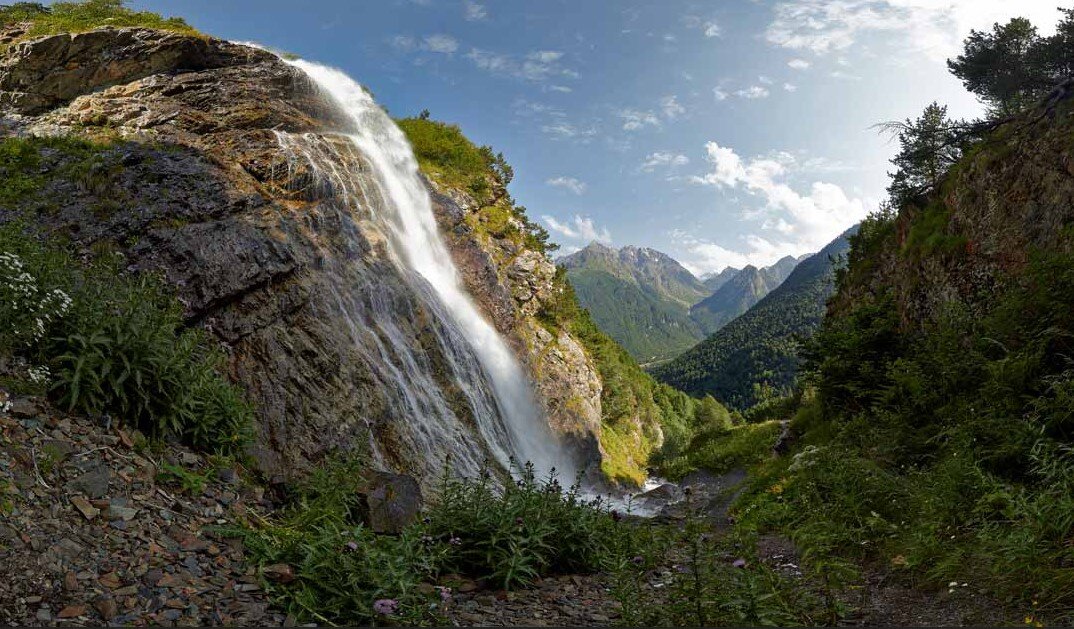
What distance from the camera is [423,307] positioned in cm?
2050

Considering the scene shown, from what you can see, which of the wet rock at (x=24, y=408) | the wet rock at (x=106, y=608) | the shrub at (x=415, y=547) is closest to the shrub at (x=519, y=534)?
the shrub at (x=415, y=547)

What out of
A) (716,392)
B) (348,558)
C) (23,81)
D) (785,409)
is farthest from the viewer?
(716,392)

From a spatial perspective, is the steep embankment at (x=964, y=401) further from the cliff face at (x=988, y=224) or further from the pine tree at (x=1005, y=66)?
the pine tree at (x=1005, y=66)

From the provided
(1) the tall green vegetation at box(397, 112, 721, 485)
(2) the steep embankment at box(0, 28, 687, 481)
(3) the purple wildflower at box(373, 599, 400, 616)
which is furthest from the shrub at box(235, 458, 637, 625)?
(1) the tall green vegetation at box(397, 112, 721, 485)

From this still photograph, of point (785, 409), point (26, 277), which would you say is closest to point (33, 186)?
point (26, 277)

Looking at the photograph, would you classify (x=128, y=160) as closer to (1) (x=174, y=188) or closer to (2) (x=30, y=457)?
(1) (x=174, y=188)

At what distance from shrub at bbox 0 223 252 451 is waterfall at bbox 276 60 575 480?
25.7ft

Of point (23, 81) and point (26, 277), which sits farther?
point (23, 81)

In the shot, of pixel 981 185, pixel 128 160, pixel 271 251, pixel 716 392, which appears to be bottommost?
pixel 716 392

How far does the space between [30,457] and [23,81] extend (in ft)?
81.5

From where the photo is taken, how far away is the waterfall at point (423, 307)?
16500mm

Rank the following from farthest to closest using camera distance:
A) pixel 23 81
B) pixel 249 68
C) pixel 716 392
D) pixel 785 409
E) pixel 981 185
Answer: pixel 716 392, pixel 785 409, pixel 249 68, pixel 23 81, pixel 981 185

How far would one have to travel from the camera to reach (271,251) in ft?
48.8

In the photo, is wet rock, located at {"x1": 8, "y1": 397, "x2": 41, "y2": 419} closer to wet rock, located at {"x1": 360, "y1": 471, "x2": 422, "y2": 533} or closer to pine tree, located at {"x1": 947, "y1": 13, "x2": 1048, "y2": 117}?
wet rock, located at {"x1": 360, "y1": 471, "x2": 422, "y2": 533}
